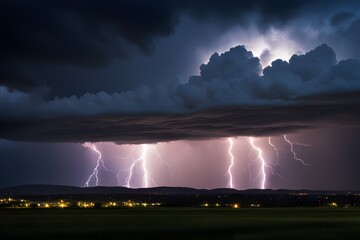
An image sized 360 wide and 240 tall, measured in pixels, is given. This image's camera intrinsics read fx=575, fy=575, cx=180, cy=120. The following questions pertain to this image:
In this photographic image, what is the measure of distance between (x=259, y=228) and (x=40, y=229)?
3773 centimetres

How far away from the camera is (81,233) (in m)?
88.8

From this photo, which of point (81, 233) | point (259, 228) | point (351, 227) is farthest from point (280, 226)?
point (81, 233)

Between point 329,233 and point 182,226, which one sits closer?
point 329,233

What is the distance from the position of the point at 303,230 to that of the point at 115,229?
31097 mm

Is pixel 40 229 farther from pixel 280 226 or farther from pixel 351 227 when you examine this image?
pixel 351 227

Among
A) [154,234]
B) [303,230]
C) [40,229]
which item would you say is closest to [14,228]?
[40,229]

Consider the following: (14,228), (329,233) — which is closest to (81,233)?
(14,228)

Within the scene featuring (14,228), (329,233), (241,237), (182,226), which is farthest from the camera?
(182,226)

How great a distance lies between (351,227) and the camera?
328 ft

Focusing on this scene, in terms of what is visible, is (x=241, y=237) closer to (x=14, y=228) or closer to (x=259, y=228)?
(x=259, y=228)

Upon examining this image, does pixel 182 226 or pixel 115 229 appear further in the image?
pixel 182 226

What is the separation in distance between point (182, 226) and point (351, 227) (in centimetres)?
2964

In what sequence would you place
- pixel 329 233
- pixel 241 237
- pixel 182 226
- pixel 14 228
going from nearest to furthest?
pixel 241 237, pixel 329 233, pixel 14 228, pixel 182 226

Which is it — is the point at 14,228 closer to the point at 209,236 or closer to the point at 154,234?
the point at 154,234
